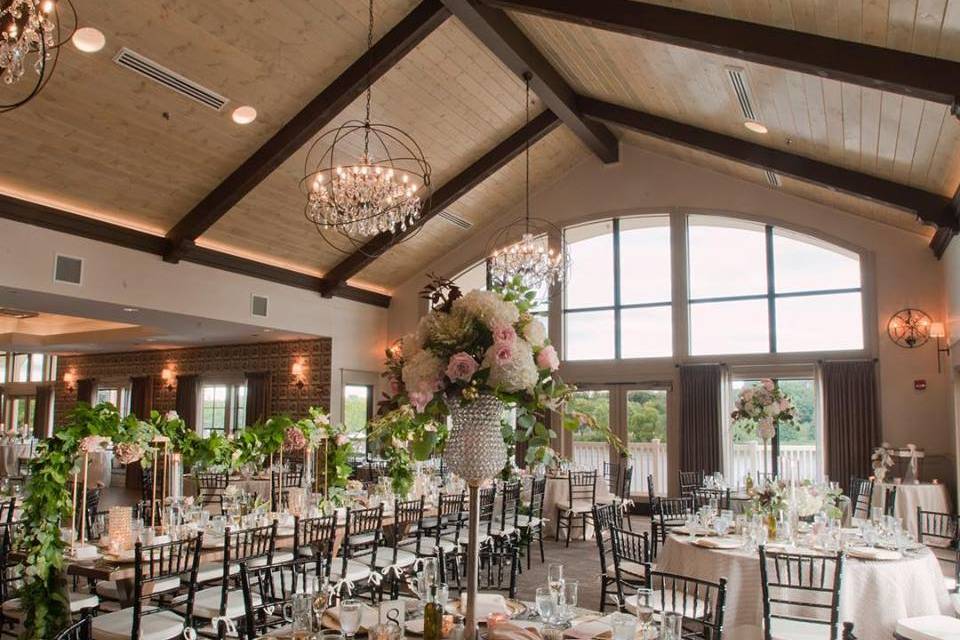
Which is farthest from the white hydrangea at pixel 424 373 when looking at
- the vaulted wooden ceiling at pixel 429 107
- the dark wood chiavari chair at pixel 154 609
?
the vaulted wooden ceiling at pixel 429 107

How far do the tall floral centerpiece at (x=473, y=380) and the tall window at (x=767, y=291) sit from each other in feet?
31.3

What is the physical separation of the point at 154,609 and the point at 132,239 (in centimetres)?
598

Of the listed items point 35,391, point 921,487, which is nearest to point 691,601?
point 921,487

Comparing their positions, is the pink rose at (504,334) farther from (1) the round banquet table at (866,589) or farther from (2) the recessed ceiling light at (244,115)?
(2) the recessed ceiling light at (244,115)

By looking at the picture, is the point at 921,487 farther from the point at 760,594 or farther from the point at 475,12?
the point at 475,12

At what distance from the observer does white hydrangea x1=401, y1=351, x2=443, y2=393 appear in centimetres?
223

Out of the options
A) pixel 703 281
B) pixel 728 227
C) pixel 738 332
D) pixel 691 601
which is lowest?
pixel 691 601

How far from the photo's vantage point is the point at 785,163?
29.2ft

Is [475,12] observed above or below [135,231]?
above

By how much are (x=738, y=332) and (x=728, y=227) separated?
5.29 feet

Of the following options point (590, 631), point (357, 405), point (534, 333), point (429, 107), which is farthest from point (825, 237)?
point (534, 333)

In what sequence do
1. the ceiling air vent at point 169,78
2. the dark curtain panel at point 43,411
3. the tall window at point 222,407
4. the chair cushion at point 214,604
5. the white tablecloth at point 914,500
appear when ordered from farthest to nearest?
1. the dark curtain panel at point 43,411
2. the tall window at point 222,407
3. the white tablecloth at point 914,500
4. the ceiling air vent at point 169,78
5. the chair cushion at point 214,604

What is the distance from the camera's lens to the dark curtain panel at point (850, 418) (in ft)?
33.1

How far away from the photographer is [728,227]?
1154 centimetres
